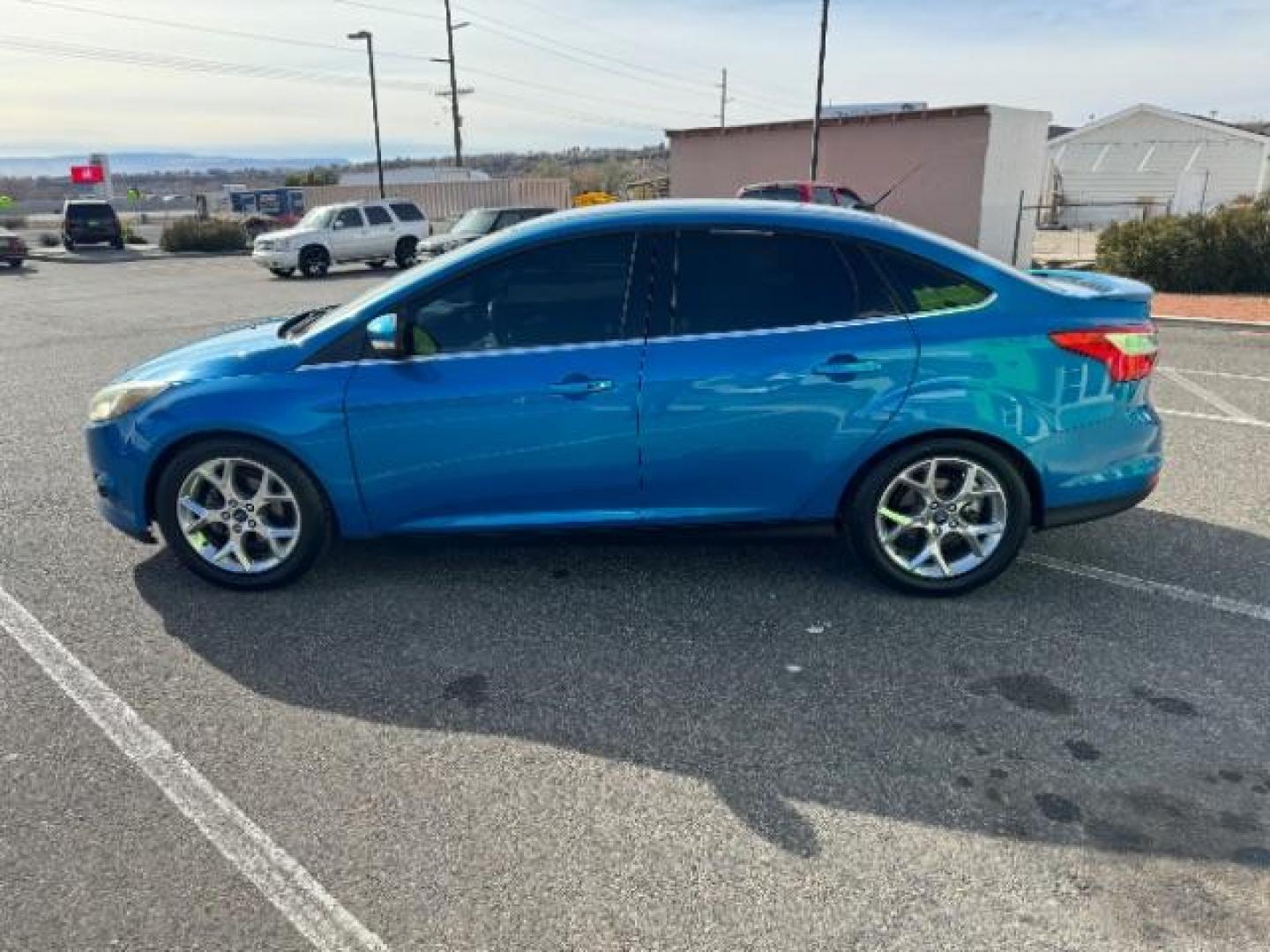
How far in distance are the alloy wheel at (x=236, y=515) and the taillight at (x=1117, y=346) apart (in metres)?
3.27

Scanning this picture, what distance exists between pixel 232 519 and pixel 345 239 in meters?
19.6

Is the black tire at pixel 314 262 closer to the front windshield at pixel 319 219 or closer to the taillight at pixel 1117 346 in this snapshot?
the front windshield at pixel 319 219

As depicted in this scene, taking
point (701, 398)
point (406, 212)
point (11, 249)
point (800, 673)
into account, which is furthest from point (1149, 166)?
point (800, 673)

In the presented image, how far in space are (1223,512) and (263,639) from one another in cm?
471

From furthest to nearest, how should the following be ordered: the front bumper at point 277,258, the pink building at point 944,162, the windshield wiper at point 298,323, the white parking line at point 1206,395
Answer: the pink building at point 944,162, the front bumper at point 277,258, the white parking line at point 1206,395, the windshield wiper at point 298,323

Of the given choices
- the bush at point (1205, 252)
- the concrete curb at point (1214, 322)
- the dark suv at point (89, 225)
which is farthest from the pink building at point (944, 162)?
the dark suv at point (89, 225)

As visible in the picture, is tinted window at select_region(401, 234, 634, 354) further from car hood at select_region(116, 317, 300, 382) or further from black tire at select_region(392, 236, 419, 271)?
black tire at select_region(392, 236, 419, 271)

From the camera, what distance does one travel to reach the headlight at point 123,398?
407cm

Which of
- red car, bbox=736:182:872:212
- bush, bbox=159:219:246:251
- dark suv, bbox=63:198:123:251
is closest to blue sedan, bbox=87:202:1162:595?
red car, bbox=736:182:872:212

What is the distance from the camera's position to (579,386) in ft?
12.4

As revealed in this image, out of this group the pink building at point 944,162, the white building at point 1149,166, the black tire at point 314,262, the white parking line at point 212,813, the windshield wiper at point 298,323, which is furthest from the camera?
the white building at point 1149,166

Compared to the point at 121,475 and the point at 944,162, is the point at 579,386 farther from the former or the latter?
the point at 944,162

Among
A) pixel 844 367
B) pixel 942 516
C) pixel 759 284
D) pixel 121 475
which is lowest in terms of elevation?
pixel 942 516

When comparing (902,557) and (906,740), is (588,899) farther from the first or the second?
(902,557)
